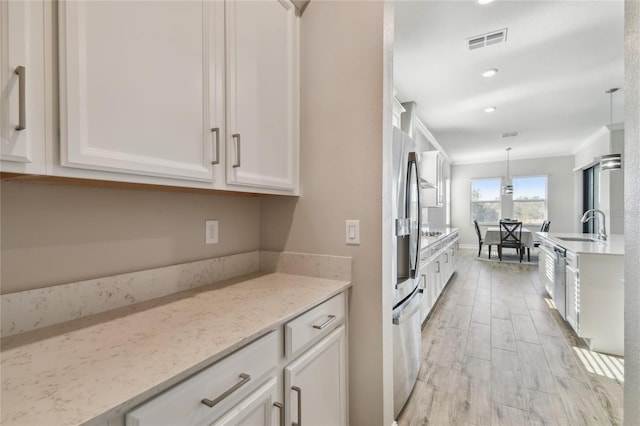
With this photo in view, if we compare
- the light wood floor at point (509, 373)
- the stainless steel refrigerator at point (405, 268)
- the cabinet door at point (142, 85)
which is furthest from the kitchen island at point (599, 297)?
the cabinet door at point (142, 85)

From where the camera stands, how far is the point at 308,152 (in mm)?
1609

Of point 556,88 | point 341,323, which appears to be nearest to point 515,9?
point 556,88

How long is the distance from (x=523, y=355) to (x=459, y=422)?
1210 mm

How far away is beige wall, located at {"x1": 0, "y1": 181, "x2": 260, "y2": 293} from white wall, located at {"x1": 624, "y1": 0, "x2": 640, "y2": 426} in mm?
1838

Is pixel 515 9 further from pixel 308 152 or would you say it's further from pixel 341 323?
pixel 341 323

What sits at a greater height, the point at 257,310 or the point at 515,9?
the point at 515,9

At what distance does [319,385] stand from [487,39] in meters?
3.37

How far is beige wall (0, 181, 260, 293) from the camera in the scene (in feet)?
2.88

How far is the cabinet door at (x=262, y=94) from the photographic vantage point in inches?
47.6

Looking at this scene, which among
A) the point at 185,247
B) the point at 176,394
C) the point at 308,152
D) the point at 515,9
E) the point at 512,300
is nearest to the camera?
the point at 176,394

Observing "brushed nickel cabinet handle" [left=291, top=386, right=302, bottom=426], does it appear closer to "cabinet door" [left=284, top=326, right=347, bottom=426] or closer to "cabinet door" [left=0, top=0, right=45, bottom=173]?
"cabinet door" [left=284, top=326, right=347, bottom=426]

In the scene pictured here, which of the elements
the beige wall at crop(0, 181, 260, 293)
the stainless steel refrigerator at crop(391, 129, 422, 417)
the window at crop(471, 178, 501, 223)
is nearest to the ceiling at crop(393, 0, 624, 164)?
the stainless steel refrigerator at crop(391, 129, 422, 417)

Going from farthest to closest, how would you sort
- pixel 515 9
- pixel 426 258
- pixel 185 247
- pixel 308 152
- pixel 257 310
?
pixel 426 258, pixel 515 9, pixel 308 152, pixel 185 247, pixel 257 310

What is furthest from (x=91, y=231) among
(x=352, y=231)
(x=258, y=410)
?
(x=352, y=231)
